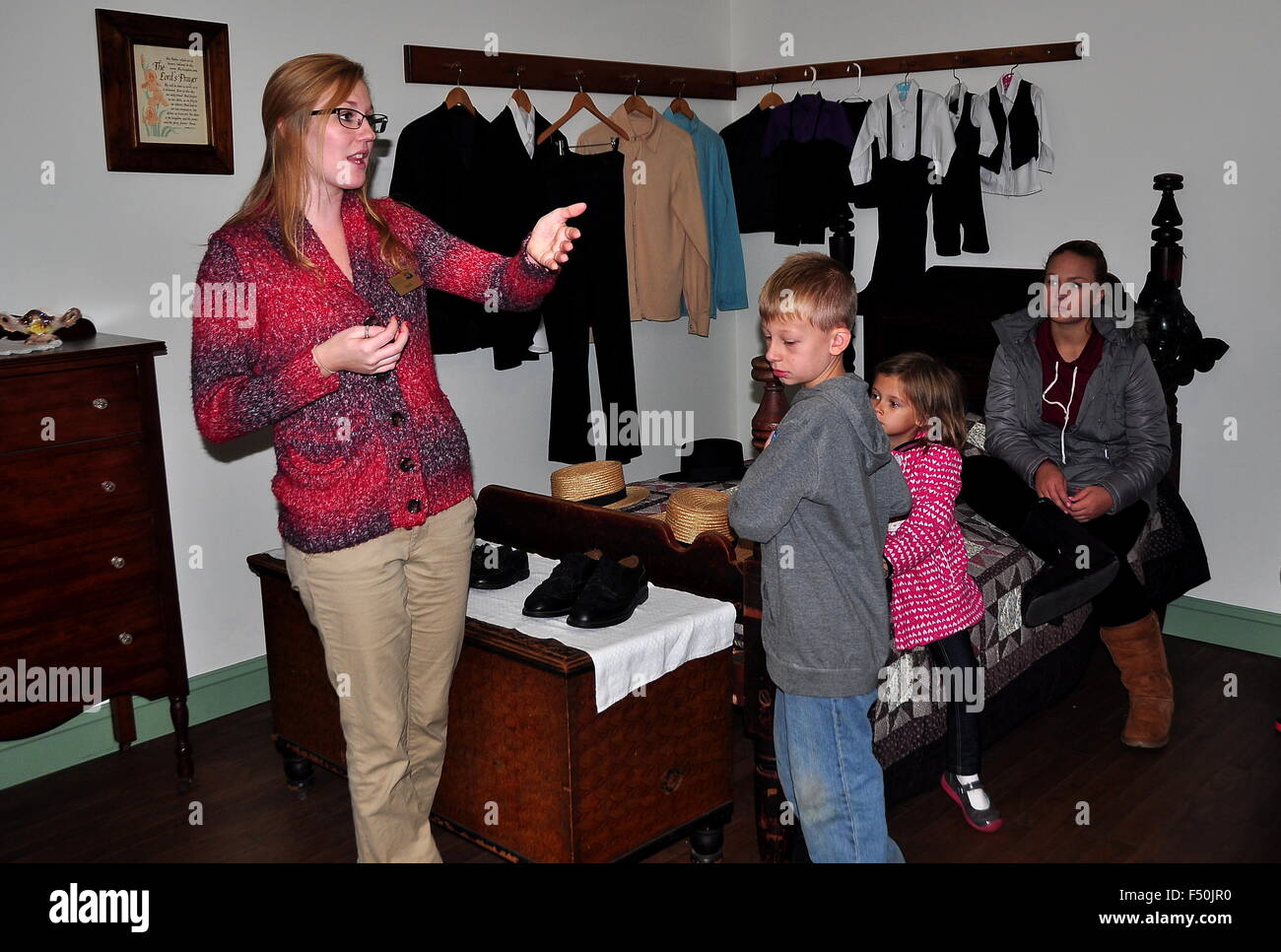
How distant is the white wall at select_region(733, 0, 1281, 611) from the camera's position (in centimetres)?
395

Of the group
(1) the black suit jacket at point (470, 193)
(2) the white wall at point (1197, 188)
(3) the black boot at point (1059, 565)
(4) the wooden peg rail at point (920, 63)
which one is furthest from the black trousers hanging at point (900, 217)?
(3) the black boot at point (1059, 565)

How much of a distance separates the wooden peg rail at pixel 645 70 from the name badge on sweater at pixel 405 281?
2113 millimetres

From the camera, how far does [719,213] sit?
17.0 ft

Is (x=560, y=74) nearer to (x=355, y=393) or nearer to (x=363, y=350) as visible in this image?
(x=355, y=393)

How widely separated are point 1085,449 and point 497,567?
73.7 inches

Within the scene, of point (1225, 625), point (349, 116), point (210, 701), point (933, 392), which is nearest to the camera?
point (349, 116)

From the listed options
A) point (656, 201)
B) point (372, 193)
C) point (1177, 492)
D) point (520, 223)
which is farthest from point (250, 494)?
point (1177, 492)

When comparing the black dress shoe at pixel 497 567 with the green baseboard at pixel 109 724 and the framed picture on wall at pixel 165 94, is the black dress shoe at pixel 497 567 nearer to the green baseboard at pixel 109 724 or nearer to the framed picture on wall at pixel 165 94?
the green baseboard at pixel 109 724

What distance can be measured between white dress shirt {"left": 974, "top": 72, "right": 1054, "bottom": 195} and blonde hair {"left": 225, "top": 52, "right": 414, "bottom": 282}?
2979 mm

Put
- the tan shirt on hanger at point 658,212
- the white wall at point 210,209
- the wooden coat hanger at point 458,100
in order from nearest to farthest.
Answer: the white wall at point 210,209, the wooden coat hanger at point 458,100, the tan shirt on hanger at point 658,212

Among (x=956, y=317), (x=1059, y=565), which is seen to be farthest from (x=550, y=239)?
(x=956, y=317)

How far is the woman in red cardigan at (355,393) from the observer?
2.11m
